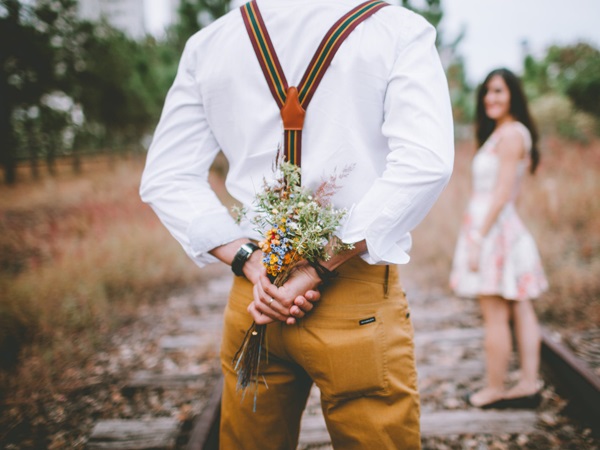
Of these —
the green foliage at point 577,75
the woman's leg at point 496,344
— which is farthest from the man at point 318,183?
the green foliage at point 577,75


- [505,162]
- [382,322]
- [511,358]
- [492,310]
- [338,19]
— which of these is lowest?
[511,358]

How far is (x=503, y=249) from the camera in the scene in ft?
8.87

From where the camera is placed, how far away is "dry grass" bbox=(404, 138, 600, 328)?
13.6 feet

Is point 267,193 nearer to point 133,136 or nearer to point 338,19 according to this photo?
point 338,19

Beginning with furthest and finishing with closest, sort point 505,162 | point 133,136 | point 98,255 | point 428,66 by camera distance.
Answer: point 133,136 → point 98,255 → point 505,162 → point 428,66

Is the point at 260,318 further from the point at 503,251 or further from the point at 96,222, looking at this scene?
the point at 96,222

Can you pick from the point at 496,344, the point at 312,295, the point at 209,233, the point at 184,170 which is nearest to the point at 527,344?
the point at 496,344

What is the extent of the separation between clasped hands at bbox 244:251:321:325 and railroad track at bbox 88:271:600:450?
1.51m

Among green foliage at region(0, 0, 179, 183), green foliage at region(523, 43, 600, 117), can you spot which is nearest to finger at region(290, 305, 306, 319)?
green foliage at region(0, 0, 179, 183)

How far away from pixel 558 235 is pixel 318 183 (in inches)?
233

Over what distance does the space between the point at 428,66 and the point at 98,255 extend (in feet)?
18.4

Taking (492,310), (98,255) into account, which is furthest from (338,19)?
(98,255)

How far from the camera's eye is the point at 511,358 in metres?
3.51

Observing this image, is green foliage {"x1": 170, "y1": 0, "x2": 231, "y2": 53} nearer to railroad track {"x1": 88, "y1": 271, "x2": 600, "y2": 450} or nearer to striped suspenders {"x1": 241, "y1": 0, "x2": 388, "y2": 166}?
railroad track {"x1": 88, "y1": 271, "x2": 600, "y2": 450}
